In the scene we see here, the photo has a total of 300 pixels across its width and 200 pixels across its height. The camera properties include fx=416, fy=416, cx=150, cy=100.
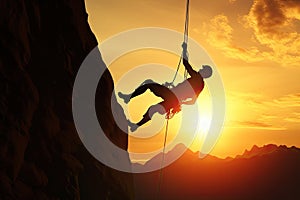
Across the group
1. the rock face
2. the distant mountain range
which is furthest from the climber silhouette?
the distant mountain range

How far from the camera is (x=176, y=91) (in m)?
15.9

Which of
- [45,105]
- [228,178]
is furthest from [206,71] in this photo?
[228,178]

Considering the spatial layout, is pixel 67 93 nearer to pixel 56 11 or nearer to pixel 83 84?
pixel 83 84

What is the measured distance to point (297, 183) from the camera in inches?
4702

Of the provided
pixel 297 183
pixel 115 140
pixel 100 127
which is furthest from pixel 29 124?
pixel 297 183

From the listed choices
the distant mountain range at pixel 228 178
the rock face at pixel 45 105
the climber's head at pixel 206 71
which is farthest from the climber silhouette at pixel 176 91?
the distant mountain range at pixel 228 178

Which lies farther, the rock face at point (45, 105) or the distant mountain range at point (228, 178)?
the distant mountain range at point (228, 178)

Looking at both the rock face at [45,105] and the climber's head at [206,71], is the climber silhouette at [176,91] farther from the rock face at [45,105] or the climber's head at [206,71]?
the rock face at [45,105]

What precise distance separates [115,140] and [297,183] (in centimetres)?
10869

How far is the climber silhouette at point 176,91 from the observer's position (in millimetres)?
15109

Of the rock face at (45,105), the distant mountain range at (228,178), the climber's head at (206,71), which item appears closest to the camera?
the rock face at (45,105)

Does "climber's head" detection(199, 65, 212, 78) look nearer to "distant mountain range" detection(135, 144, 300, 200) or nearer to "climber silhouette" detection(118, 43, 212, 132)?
"climber silhouette" detection(118, 43, 212, 132)

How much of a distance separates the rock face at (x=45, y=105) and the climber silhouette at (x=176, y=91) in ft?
10.2

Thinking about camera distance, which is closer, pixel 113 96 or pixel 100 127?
pixel 100 127
